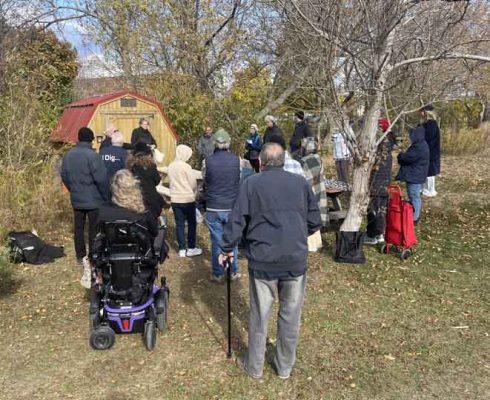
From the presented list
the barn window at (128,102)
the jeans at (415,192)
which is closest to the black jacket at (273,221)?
the jeans at (415,192)

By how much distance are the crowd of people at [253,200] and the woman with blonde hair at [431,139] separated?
0.02 metres

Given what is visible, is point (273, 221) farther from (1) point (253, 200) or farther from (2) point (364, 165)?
(2) point (364, 165)

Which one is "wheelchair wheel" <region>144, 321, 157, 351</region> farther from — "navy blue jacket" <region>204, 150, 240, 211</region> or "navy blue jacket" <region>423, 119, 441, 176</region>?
"navy blue jacket" <region>423, 119, 441, 176</region>

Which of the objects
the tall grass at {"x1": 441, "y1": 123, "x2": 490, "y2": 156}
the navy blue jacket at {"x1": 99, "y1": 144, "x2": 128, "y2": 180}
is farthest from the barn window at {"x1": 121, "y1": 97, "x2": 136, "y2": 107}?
the tall grass at {"x1": 441, "y1": 123, "x2": 490, "y2": 156}

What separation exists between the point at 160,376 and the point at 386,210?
4.35 m

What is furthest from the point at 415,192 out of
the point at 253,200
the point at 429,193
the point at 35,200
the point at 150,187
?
the point at 35,200

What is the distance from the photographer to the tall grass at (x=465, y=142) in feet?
54.0

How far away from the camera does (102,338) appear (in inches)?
170

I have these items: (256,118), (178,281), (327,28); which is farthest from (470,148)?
(178,281)

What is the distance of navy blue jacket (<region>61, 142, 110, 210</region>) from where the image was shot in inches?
240

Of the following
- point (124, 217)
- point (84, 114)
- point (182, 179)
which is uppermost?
point (84, 114)

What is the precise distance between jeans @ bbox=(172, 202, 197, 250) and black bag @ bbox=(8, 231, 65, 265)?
1.80 meters

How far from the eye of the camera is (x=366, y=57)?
6305 millimetres

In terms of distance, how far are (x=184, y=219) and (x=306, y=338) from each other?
2923 mm
